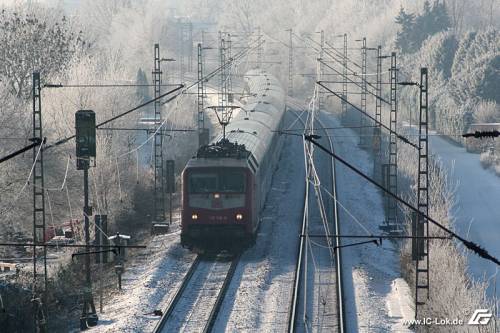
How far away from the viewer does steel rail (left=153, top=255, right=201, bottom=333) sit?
1954cm

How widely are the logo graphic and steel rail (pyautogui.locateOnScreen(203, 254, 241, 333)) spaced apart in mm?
5233

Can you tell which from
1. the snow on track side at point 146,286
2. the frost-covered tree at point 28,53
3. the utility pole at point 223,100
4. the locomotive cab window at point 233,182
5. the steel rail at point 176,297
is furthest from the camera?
the frost-covered tree at point 28,53

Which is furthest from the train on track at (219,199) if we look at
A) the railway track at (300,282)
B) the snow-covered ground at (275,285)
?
the railway track at (300,282)

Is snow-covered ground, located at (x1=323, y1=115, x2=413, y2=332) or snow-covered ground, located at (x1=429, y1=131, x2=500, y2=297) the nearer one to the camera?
snow-covered ground, located at (x1=323, y1=115, x2=413, y2=332)

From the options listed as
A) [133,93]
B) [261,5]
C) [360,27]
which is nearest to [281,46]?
[360,27]

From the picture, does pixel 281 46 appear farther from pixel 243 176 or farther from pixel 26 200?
pixel 243 176

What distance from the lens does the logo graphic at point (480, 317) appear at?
59.7ft

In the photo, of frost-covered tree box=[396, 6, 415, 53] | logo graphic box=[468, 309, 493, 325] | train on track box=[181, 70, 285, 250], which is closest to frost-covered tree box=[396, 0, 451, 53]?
frost-covered tree box=[396, 6, 415, 53]

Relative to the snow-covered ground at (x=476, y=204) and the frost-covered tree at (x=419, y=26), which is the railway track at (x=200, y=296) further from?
the frost-covered tree at (x=419, y=26)

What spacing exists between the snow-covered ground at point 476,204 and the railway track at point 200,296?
7.28m

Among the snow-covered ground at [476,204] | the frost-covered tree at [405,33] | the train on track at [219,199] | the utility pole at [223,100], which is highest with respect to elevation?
the frost-covered tree at [405,33]

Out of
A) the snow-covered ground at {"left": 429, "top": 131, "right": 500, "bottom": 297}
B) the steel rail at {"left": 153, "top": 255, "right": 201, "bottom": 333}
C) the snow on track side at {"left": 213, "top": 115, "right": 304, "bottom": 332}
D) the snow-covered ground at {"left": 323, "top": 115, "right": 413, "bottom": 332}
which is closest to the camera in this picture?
the steel rail at {"left": 153, "top": 255, "right": 201, "bottom": 333}

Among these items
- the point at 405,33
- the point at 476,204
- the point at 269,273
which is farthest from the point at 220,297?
the point at 405,33

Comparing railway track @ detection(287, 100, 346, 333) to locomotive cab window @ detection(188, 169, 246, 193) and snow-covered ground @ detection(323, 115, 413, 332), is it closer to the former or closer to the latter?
snow-covered ground @ detection(323, 115, 413, 332)
